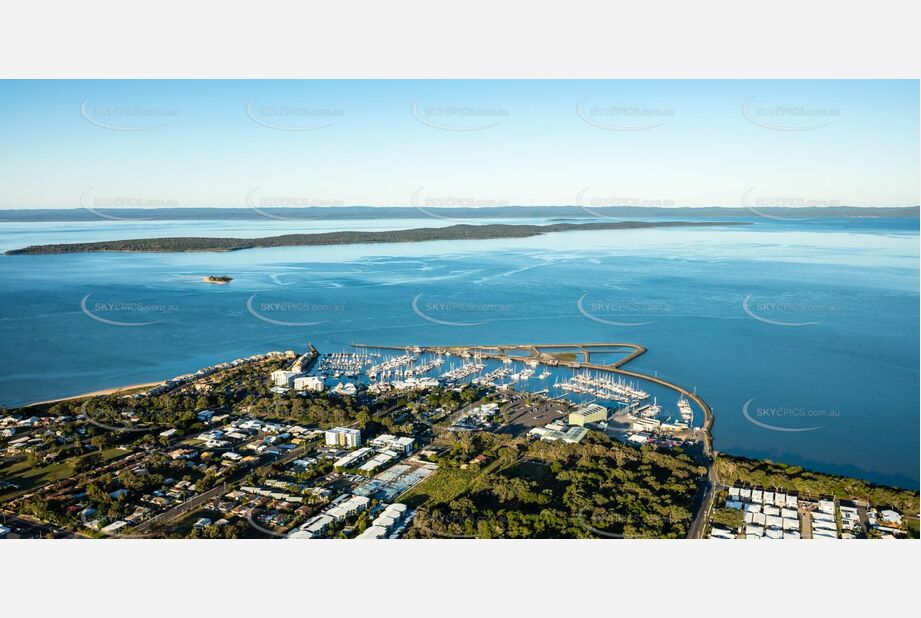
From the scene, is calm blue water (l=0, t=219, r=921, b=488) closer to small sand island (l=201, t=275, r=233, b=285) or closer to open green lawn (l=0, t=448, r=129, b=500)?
small sand island (l=201, t=275, r=233, b=285)

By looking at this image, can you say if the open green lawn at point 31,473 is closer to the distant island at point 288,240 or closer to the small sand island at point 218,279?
the small sand island at point 218,279

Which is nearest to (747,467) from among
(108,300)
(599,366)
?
(599,366)

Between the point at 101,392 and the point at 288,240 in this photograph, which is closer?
the point at 101,392

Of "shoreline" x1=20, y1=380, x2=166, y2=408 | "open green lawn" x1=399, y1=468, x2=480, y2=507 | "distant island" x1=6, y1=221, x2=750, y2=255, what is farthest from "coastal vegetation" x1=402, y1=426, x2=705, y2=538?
"distant island" x1=6, y1=221, x2=750, y2=255

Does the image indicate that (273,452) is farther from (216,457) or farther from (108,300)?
(108,300)

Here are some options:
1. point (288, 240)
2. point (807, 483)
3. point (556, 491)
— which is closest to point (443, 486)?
point (556, 491)

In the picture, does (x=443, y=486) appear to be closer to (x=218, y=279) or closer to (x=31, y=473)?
(x=31, y=473)
